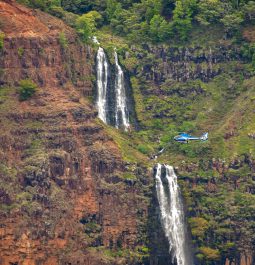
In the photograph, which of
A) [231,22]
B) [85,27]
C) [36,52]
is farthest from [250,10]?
[36,52]

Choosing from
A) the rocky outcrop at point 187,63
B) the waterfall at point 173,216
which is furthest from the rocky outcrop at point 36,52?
the waterfall at point 173,216

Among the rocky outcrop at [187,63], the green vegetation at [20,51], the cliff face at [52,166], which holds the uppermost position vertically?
the green vegetation at [20,51]

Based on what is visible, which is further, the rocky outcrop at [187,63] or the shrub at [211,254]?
the rocky outcrop at [187,63]

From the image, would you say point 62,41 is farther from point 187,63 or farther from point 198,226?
point 198,226

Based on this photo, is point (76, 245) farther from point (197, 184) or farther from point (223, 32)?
point (223, 32)

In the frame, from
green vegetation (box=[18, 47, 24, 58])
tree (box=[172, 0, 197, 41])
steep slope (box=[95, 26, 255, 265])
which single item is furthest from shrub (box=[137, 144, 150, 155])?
green vegetation (box=[18, 47, 24, 58])

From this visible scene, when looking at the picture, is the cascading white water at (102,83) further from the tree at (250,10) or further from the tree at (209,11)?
the tree at (250,10)

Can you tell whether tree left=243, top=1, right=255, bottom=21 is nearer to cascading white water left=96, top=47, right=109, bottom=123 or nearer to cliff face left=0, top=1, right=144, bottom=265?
cascading white water left=96, top=47, right=109, bottom=123
